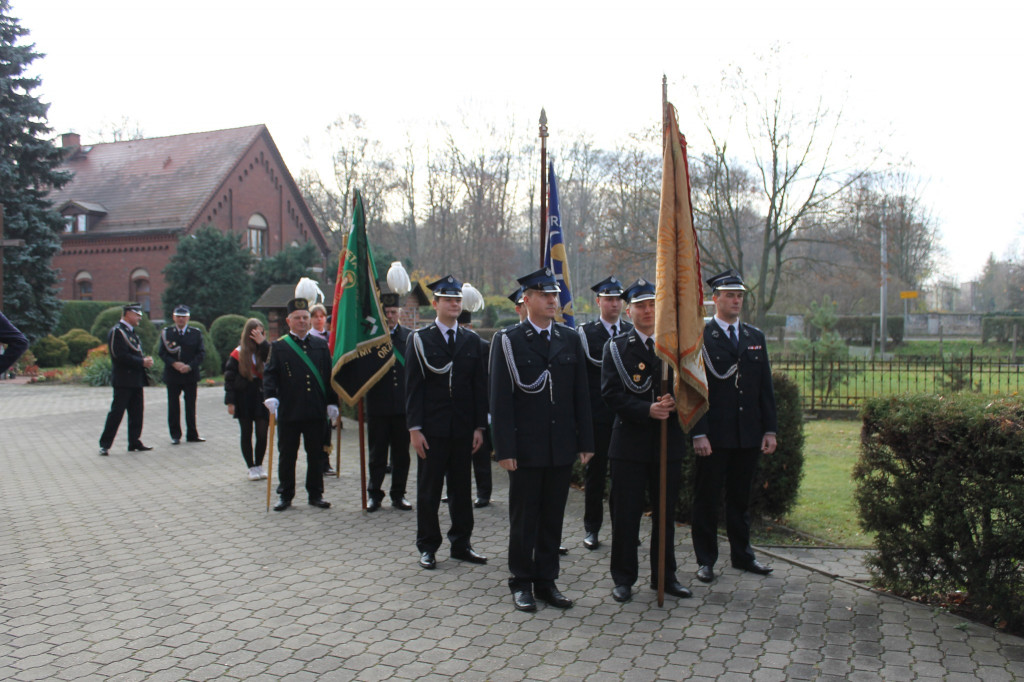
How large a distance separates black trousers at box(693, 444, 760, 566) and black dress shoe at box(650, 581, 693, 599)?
0.38 m

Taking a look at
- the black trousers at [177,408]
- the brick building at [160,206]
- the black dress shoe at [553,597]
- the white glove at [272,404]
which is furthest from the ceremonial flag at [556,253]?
the brick building at [160,206]

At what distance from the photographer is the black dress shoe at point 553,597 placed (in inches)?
189

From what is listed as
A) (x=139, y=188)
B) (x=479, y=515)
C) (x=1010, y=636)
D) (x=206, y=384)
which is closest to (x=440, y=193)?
(x=139, y=188)

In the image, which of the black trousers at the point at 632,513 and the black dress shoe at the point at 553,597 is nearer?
the black dress shoe at the point at 553,597

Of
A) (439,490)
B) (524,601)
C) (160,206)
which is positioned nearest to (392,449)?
(439,490)

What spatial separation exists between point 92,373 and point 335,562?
18939mm

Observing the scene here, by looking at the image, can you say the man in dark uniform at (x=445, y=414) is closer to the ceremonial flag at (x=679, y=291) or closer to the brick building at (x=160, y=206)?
the ceremonial flag at (x=679, y=291)

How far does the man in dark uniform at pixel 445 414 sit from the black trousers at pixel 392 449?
1731 millimetres

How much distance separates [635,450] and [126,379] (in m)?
8.39

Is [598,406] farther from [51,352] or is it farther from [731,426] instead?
[51,352]

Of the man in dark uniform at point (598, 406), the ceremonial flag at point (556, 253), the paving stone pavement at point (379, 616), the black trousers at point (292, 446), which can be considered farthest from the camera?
the ceremonial flag at point (556, 253)

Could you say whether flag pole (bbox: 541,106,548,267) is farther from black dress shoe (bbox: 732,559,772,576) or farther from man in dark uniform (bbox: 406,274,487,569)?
black dress shoe (bbox: 732,559,772,576)

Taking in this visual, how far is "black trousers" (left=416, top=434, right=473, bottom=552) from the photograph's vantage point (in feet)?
18.7

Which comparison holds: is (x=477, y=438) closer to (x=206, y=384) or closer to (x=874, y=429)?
(x=874, y=429)
